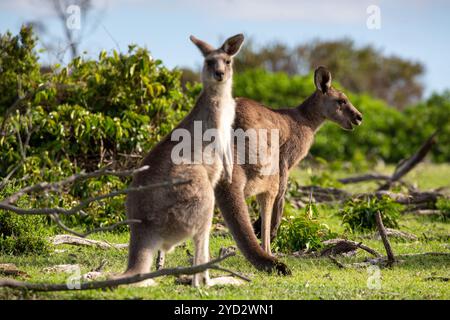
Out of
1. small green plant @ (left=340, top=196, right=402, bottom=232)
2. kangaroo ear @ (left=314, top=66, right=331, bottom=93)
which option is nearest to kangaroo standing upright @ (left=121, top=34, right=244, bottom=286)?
kangaroo ear @ (left=314, top=66, right=331, bottom=93)

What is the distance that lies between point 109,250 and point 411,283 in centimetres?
313

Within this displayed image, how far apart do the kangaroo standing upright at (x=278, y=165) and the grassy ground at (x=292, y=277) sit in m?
A: 0.32

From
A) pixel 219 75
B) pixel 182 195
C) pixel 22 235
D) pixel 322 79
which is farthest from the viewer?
pixel 322 79

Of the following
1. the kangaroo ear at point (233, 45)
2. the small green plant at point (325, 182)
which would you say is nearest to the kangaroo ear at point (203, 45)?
the kangaroo ear at point (233, 45)

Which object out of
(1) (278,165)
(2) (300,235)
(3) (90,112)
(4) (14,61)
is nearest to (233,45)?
(1) (278,165)

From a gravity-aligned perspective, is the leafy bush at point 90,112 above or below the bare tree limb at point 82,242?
above

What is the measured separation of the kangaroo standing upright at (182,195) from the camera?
18.7 ft

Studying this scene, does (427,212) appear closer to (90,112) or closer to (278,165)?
(278,165)

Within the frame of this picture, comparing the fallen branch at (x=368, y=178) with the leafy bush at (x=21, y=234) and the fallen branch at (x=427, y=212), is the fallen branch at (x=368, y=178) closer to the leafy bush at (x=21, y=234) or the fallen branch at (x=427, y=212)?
the fallen branch at (x=427, y=212)

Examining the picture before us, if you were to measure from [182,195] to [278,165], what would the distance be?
2.50m

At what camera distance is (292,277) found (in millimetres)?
6633

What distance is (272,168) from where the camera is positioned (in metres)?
7.89

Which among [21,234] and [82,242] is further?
[82,242]
